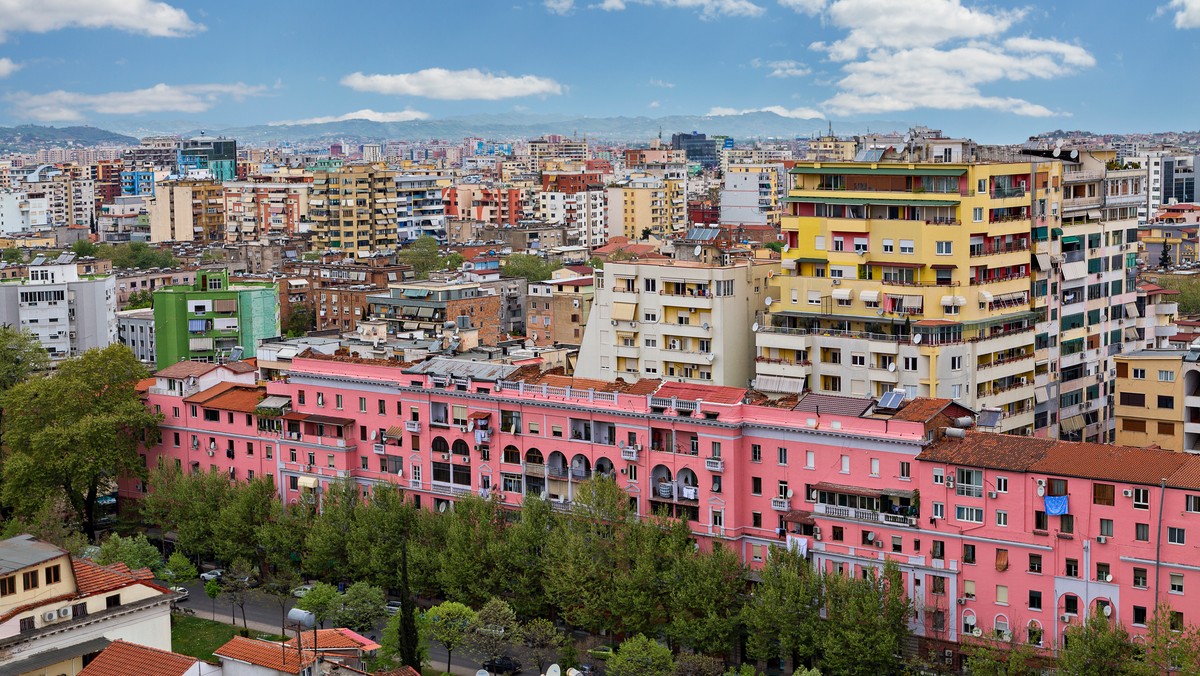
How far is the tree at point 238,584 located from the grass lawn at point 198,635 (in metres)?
0.70

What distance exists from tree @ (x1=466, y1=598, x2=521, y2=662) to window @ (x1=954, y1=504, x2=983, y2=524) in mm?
13401

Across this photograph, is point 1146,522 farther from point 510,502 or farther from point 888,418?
point 510,502

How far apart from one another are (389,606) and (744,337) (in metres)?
16.5

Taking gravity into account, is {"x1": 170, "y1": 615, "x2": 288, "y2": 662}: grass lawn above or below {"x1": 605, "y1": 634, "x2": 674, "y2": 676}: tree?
below

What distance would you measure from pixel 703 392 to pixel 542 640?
960cm

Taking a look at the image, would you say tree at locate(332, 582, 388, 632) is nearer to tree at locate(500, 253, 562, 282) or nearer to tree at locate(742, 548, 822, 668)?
tree at locate(742, 548, 822, 668)

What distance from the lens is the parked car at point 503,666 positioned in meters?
50.2

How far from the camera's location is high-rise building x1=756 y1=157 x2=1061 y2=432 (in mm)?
56281

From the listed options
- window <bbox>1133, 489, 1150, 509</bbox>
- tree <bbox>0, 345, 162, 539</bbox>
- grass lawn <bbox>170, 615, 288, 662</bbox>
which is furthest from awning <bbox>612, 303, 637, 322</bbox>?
window <bbox>1133, 489, 1150, 509</bbox>

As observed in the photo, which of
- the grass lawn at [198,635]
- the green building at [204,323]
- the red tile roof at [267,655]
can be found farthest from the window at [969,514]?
the green building at [204,323]

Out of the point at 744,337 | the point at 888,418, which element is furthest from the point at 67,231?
the point at 888,418

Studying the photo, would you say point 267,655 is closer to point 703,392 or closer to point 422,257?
point 703,392

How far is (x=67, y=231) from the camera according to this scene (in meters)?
180

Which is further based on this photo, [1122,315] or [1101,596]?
[1122,315]
